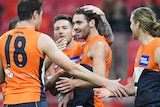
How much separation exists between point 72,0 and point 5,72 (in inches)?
367

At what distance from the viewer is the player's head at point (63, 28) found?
945 centimetres

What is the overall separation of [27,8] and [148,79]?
1.69 meters

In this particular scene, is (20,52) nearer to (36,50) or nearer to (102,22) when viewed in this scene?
(36,50)

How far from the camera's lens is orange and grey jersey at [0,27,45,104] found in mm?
7504

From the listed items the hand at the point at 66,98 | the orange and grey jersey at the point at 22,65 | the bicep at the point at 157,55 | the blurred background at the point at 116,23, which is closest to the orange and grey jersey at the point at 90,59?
the hand at the point at 66,98

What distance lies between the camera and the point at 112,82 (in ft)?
25.1

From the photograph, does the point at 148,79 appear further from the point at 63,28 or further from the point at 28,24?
the point at 63,28

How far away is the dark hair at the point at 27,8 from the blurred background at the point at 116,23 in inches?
215

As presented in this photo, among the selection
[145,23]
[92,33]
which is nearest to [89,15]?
[92,33]

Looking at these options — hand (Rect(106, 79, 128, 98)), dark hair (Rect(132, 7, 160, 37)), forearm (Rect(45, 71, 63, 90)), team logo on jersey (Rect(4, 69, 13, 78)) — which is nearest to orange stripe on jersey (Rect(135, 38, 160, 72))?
dark hair (Rect(132, 7, 160, 37))

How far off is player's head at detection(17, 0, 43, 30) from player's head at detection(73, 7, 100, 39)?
1234mm

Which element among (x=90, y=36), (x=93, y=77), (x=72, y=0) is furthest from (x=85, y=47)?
(x=72, y=0)

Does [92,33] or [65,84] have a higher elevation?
[92,33]

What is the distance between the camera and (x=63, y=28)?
9516 millimetres
